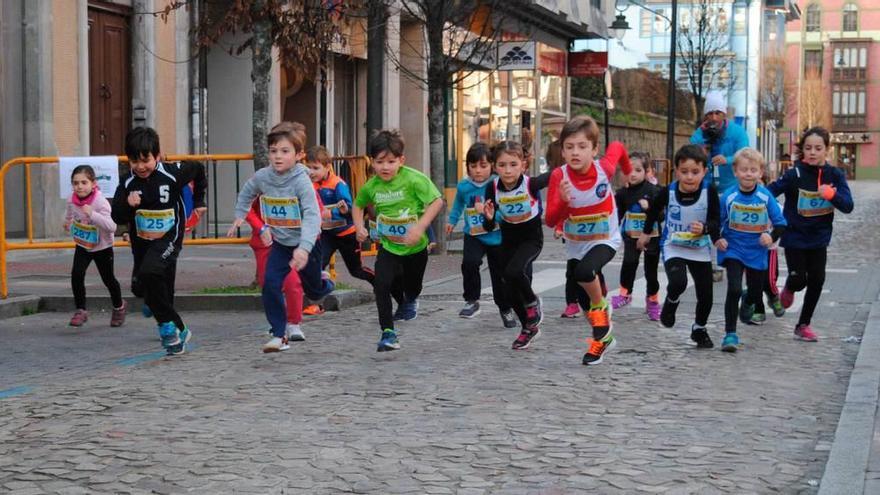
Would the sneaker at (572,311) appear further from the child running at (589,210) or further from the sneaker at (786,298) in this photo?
the child running at (589,210)

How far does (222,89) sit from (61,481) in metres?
17.1

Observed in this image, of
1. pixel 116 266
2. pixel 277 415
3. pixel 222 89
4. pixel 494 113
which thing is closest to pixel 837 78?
pixel 494 113

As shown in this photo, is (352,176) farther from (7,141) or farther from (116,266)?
(7,141)

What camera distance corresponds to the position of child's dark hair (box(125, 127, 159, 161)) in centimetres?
921

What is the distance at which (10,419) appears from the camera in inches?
269

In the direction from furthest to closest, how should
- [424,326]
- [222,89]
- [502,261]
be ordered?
[222,89]
[424,326]
[502,261]

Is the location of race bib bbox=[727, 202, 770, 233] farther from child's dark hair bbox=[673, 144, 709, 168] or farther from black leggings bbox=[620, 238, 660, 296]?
black leggings bbox=[620, 238, 660, 296]

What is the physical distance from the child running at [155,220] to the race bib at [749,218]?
385 centimetres

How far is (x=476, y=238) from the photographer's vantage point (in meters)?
11.1

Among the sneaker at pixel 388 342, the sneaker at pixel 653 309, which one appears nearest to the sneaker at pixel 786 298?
the sneaker at pixel 653 309

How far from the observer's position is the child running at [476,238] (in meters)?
10.7

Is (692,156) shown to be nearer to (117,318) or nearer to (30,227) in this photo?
(117,318)

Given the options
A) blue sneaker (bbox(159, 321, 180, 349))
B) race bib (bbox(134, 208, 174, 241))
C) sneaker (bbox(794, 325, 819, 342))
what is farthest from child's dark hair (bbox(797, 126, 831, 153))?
blue sneaker (bbox(159, 321, 180, 349))

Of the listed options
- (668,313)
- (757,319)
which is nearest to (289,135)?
(668,313)
